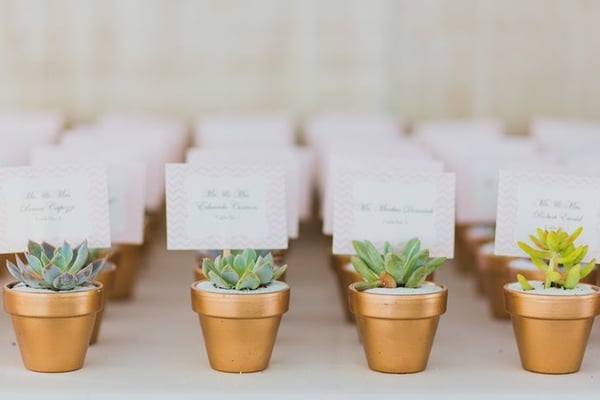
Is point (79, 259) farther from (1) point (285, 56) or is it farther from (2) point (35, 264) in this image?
(1) point (285, 56)

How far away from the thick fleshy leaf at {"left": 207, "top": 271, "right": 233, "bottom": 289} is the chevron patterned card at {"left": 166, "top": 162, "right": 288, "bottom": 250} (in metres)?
0.16

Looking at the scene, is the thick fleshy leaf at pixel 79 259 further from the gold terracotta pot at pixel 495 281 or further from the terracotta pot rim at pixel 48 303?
the gold terracotta pot at pixel 495 281

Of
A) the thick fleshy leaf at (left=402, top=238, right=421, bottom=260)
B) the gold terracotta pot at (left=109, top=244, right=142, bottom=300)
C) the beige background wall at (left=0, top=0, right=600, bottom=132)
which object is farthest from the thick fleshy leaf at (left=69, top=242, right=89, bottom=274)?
the beige background wall at (left=0, top=0, right=600, bottom=132)

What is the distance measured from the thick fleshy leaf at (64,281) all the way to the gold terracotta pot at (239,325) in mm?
221

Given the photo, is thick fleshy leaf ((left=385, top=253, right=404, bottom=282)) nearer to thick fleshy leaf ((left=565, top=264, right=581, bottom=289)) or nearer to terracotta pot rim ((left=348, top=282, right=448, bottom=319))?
terracotta pot rim ((left=348, top=282, right=448, bottom=319))

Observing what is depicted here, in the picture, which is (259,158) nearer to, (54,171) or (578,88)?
(54,171)

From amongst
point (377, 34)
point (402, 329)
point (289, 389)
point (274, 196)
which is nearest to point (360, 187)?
point (274, 196)

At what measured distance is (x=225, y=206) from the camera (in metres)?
2.36

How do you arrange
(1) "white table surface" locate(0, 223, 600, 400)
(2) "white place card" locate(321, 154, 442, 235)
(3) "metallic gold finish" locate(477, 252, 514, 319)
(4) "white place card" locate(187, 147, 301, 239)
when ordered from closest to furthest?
(1) "white table surface" locate(0, 223, 600, 400) < (2) "white place card" locate(321, 154, 442, 235) < (4) "white place card" locate(187, 147, 301, 239) < (3) "metallic gold finish" locate(477, 252, 514, 319)

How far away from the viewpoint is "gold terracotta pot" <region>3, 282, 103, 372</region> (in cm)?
212

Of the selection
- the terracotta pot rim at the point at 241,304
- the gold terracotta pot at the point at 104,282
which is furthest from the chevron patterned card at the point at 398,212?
the gold terracotta pot at the point at 104,282

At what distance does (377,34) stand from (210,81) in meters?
0.79

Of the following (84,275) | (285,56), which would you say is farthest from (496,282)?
(285,56)

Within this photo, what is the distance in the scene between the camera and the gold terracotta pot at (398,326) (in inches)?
83.8
